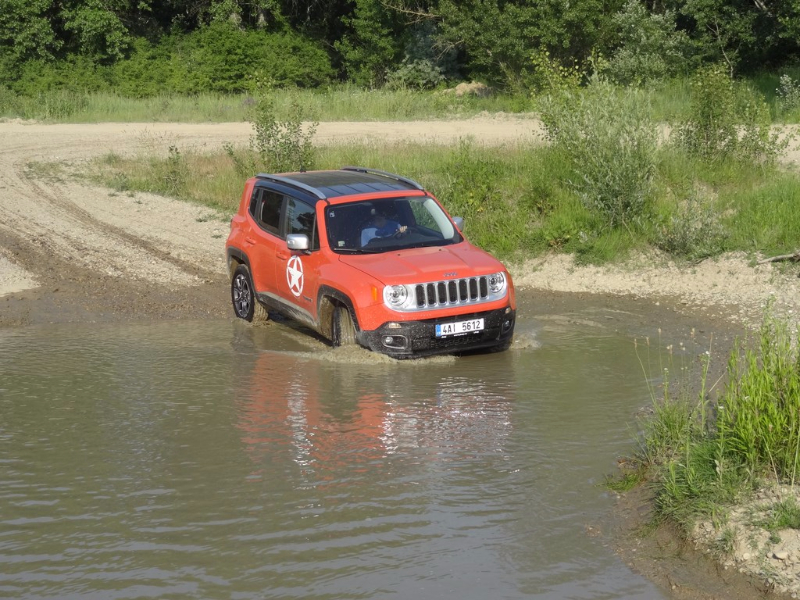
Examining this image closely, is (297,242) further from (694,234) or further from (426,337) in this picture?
(694,234)

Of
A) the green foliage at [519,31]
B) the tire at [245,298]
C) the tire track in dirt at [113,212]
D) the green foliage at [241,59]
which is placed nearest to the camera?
the tire at [245,298]

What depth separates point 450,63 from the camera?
3756cm

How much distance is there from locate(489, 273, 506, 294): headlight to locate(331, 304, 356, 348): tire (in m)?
1.40

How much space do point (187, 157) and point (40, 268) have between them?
7.74m

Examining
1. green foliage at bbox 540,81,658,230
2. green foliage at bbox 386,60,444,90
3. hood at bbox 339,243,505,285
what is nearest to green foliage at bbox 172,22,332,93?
green foliage at bbox 386,60,444,90

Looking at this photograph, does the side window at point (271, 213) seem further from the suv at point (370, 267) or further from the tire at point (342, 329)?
the tire at point (342, 329)

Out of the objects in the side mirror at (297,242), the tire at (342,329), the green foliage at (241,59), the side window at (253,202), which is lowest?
the tire at (342,329)

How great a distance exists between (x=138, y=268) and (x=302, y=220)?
453cm

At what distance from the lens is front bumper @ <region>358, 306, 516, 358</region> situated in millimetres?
10070

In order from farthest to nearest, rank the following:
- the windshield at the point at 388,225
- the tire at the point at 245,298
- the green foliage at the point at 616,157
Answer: the green foliage at the point at 616,157
the tire at the point at 245,298
the windshield at the point at 388,225

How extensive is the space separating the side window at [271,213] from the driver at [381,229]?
3.96ft

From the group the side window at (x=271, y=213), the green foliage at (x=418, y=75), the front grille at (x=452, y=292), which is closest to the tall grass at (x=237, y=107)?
the green foliage at (x=418, y=75)

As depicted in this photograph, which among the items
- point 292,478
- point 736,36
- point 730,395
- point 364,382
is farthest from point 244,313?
point 736,36

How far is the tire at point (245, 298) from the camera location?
1230 cm
